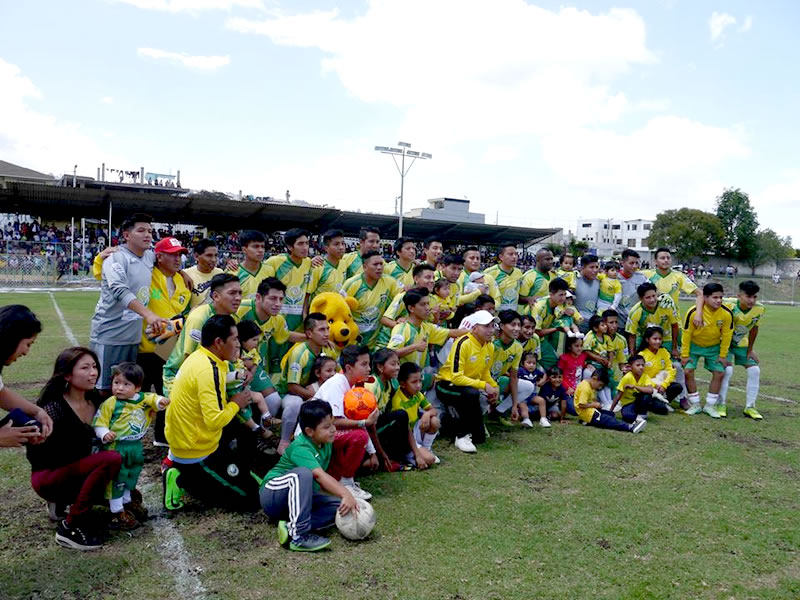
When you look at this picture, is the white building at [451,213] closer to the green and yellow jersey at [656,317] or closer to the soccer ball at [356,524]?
the green and yellow jersey at [656,317]

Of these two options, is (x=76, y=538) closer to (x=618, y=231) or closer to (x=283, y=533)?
(x=283, y=533)

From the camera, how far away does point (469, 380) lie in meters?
6.12

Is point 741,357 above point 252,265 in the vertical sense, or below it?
below

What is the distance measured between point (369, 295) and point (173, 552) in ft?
12.1

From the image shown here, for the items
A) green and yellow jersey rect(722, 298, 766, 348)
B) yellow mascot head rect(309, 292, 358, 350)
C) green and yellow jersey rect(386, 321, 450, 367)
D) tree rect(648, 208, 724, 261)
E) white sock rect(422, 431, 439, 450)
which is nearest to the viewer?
white sock rect(422, 431, 439, 450)

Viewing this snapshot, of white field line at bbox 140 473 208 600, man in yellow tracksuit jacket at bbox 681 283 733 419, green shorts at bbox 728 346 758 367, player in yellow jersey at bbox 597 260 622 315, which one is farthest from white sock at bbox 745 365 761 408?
white field line at bbox 140 473 208 600

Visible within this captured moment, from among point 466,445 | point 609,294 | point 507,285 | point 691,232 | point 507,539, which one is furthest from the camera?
point 691,232

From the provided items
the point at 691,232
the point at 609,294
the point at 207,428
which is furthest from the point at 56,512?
the point at 691,232

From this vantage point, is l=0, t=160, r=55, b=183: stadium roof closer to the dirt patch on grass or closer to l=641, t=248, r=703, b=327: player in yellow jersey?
l=641, t=248, r=703, b=327: player in yellow jersey

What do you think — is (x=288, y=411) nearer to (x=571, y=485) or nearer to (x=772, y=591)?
(x=571, y=485)

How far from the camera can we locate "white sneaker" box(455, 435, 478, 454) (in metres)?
5.92

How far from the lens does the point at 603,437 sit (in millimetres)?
6621

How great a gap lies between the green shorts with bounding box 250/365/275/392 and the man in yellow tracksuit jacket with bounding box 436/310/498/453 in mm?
1894

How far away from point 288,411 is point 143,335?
1.55 m
